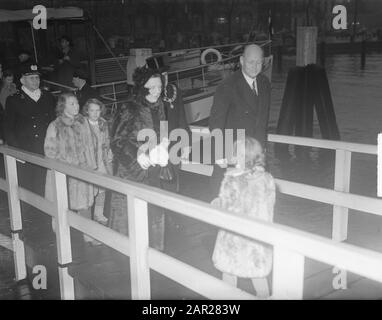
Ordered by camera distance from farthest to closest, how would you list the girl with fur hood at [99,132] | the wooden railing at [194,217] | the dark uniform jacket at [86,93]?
the dark uniform jacket at [86,93] → the girl with fur hood at [99,132] → the wooden railing at [194,217]

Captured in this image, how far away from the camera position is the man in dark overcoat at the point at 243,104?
13.5 feet

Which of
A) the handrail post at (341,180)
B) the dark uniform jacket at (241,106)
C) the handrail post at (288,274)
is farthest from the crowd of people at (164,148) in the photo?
the handrail post at (288,274)

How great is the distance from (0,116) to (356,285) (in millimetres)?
7263

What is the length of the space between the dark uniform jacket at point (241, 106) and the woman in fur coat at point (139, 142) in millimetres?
474

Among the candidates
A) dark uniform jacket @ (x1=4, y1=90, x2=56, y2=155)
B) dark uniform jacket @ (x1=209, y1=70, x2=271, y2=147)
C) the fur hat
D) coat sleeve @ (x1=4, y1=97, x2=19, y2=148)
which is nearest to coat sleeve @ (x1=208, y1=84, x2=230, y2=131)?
dark uniform jacket @ (x1=209, y1=70, x2=271, y2=147)

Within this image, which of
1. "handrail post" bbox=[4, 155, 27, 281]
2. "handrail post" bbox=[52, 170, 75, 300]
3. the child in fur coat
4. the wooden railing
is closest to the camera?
the wooden railing

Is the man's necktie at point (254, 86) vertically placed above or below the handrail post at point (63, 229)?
above

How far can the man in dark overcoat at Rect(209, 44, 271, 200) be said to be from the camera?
4105 mm

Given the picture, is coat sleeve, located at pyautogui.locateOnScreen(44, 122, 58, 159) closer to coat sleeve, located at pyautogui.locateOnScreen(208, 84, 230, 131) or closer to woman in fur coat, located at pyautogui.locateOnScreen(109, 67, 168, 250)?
woman in fur coat, located at pyautogui.locateOnScreen(109, 67, 168, 250)

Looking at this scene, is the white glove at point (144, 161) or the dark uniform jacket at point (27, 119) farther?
the dark uniform jacket at point (27, 119)

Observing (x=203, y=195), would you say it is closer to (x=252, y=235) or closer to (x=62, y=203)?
(x=62, y=203)

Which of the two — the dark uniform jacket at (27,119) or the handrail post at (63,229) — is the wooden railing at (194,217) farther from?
the dark uniform jacket at (27,119)

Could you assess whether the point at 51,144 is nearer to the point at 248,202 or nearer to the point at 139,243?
the point at 139,243

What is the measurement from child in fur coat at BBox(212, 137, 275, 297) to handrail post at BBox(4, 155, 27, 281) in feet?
6.73
